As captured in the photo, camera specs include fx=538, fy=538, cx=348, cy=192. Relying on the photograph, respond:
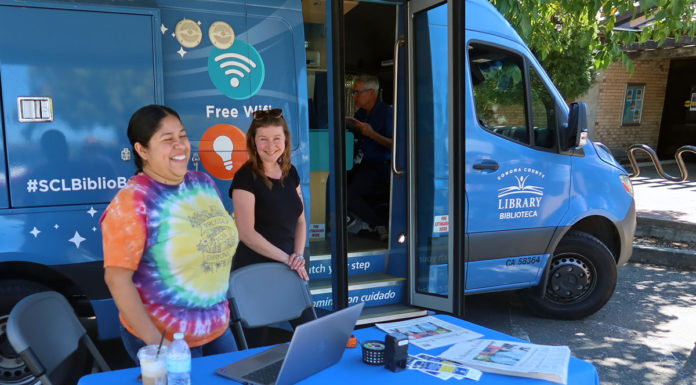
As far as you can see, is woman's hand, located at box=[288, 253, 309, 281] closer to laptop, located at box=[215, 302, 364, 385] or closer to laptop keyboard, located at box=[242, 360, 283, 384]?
laptop, located at box=[215, 302, 364, 385]

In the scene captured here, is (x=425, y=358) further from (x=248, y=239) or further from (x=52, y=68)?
(x=52, y=68)

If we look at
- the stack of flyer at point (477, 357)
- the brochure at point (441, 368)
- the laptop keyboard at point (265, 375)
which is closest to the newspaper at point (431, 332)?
the stack of flyer at point (477, 357)

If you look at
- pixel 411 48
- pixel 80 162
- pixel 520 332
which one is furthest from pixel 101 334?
pixel 520 332

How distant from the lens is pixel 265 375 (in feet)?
5.87

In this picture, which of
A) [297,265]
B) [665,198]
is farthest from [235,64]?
[665,198]

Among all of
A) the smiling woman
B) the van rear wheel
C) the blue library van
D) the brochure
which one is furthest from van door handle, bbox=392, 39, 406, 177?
the van rear wheel

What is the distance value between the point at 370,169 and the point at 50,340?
131 inches

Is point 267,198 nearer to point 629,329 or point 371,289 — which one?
point 371,289

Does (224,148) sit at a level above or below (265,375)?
above

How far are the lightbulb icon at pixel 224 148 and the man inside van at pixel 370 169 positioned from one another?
5.31ft

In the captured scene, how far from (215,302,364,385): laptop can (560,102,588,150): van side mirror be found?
296 centimetres

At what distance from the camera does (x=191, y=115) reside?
3227mm

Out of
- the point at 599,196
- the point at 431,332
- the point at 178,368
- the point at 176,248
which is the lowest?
the point at 431,332

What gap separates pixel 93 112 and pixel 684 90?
56.3 ft
